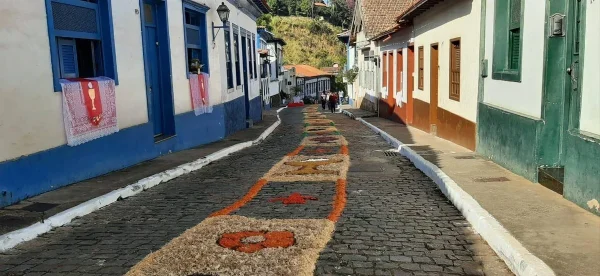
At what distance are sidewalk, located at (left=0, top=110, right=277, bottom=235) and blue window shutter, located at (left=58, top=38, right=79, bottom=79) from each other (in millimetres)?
1543

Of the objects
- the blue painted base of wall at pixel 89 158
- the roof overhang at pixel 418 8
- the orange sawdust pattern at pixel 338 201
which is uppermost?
the roof overhang at pixel 418 8

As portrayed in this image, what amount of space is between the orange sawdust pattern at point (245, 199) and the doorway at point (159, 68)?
137 inches

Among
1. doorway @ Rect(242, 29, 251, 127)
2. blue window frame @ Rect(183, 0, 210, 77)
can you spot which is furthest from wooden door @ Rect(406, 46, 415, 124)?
blue window frame @ Rect(183, 0, 210, 77)

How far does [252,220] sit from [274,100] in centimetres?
4326

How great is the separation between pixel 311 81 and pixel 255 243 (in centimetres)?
6260

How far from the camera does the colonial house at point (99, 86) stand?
585 cm

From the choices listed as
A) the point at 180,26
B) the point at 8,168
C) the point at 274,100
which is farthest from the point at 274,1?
the point at 8,168

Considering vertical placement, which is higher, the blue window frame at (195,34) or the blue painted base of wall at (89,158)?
the blue window frame at (195,34)

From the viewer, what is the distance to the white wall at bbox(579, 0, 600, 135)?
4809 mm

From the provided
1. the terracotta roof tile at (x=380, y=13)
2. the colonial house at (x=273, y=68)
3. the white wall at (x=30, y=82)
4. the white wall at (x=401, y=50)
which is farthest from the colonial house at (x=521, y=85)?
the colonial house at (x=273, y=68)

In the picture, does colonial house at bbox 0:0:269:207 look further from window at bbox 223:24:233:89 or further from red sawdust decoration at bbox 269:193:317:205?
red sawdust decoration at bbox 269:193:317:205

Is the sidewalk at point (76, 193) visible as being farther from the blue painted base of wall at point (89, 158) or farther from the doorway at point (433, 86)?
the doorway at point (433, 86)

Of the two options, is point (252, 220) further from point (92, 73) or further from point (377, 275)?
point (92, 73)

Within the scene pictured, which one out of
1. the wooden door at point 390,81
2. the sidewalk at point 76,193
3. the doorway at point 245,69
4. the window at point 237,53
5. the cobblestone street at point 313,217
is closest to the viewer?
the cobblestone street at point 313,217
